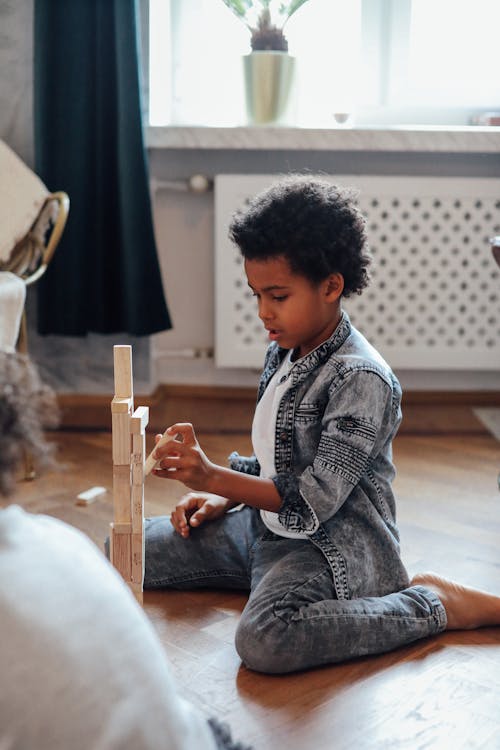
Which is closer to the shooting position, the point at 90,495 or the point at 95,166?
the point at 90,495

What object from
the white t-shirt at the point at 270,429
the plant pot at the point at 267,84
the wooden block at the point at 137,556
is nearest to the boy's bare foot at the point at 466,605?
the white t-shirt at the point at 270,429

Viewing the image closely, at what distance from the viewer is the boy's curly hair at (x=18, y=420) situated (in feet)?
2.33

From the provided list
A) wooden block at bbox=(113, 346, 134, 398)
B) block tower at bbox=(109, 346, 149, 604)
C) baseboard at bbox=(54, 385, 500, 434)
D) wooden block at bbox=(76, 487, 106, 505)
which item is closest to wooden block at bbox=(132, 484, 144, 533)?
block tower at bbox=(109, 346, 149, 604)

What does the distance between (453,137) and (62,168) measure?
105 centimetres

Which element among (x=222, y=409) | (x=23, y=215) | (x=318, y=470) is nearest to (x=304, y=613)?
(x=318, y=470)

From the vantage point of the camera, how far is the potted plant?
2.51 metres

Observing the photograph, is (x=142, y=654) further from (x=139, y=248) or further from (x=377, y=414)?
(x=139, y=248)

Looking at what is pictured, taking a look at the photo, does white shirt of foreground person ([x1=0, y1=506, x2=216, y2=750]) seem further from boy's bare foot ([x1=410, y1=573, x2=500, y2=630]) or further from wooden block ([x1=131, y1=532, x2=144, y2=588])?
boy's bare foot ([x1=410, y1=573, x2=500, y2=630])

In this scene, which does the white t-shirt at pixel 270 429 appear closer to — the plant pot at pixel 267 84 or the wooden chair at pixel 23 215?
the wooden chair at pixel 23 215

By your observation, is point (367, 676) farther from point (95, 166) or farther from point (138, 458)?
point (95, 166)

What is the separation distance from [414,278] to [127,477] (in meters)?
1.68

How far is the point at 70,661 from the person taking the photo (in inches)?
25.1

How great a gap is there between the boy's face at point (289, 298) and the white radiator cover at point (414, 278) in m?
1.27

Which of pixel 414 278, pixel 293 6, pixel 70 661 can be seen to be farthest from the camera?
pixel 414 278
